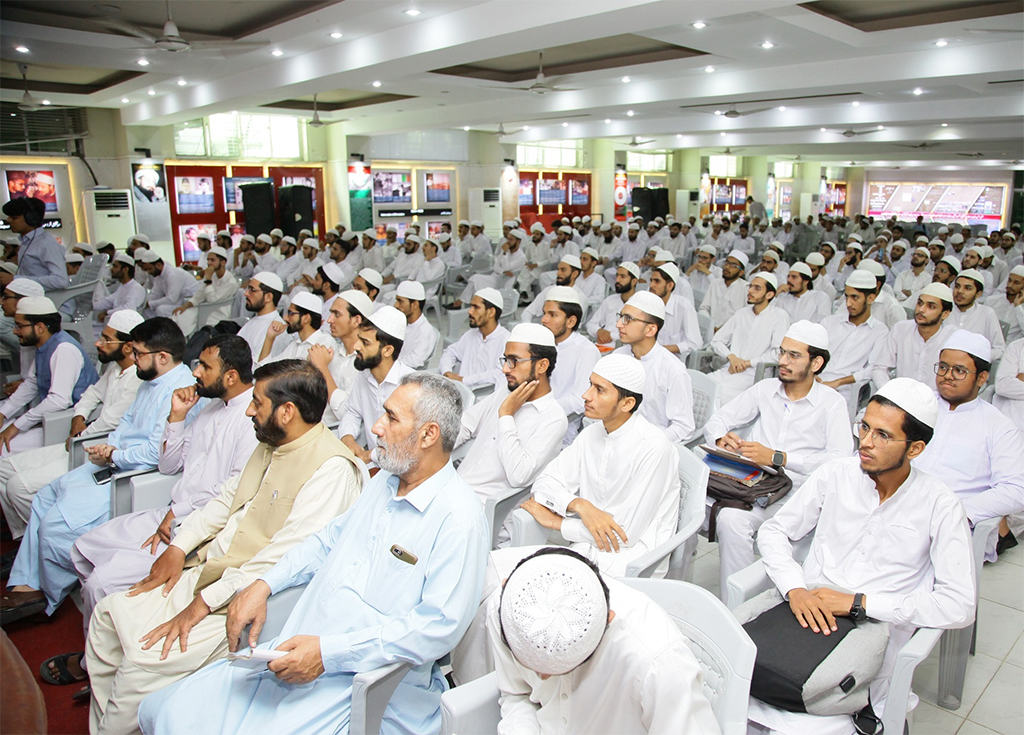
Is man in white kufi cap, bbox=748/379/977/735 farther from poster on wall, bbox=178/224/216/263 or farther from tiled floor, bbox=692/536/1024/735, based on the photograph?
poster on wall, bbox=178/224/216/263

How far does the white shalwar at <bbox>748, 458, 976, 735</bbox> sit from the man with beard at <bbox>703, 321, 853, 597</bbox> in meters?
0.50

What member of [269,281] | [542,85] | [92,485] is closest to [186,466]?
[92,485]

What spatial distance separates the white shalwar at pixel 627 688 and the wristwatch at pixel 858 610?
0.78 m

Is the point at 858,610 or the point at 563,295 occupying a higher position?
the point at 563,295

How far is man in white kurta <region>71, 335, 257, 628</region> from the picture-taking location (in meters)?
2.66

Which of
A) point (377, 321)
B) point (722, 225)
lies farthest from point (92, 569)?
point (722, 225)

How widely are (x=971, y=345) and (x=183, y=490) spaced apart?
3308 mm

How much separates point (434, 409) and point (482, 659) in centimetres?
74

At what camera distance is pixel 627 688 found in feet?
4.60

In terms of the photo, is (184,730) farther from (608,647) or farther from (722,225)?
(722,225)

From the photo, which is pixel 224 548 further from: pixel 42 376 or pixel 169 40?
pixel 169 40

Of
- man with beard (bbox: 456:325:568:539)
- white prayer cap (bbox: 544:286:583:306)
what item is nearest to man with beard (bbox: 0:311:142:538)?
man with beard (bbox: 456:325:568:539)

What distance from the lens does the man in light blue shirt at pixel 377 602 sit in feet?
5.89

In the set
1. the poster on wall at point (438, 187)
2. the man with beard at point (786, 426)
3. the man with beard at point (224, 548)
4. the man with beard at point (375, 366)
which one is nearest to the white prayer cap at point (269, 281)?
the man with beard at point (375, 366)
